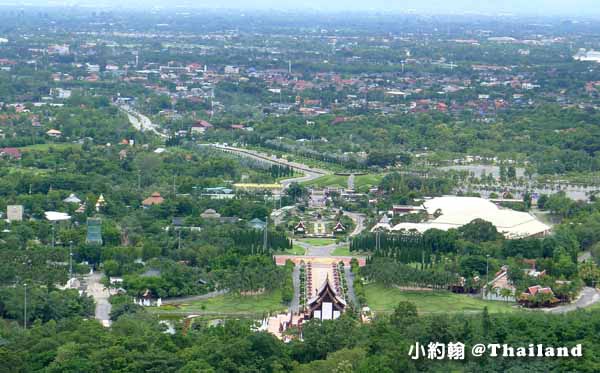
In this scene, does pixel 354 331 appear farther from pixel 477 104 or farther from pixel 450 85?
pixel 450 85

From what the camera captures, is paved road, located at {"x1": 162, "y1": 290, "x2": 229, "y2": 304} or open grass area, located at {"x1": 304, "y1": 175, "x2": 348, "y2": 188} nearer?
paved road, located at {"x1": 162, "y1": 290, "x2": 229, "y2": 304}

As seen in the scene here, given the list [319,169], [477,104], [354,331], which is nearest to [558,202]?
[319,169]

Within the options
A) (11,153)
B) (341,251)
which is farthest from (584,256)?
(11,153)

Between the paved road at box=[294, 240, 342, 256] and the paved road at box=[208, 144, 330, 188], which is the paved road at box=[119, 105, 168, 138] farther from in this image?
the paved road at box=[294, 240, 342, 256]

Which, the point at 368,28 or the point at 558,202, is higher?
the point at 558,202

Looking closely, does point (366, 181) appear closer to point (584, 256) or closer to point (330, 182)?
point (330, 182)

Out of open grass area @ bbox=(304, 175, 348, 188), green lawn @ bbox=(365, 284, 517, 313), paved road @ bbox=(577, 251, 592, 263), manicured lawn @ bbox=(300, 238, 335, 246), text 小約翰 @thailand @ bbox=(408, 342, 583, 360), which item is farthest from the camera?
open grass area @ bbox=(304, 175, 348, 188)

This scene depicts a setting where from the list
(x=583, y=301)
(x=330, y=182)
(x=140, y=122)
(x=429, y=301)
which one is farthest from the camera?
(x=140, y=122)

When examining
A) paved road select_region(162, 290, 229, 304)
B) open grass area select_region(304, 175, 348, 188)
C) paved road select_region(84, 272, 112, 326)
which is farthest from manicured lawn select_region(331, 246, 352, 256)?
open grass area select_region(304, 175, 348, 188)
